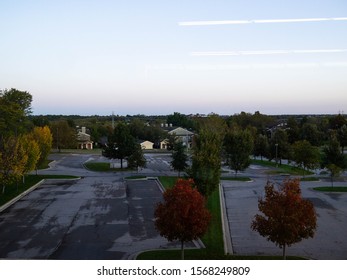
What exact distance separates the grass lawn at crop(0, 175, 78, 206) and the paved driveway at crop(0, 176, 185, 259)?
2.35 feet

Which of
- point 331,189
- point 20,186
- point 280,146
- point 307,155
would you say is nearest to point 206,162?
point 331,189

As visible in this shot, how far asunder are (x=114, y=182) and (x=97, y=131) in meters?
43.6

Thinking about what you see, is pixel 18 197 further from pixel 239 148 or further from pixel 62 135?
pixel 62 135

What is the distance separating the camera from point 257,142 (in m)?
44.3

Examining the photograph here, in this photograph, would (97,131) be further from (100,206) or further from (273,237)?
(273,237)

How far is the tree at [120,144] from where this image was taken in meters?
35.1

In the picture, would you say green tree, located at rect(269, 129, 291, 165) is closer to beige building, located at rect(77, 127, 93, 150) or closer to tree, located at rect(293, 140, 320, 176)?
tree, located at rect(293, 140, 320, 176)

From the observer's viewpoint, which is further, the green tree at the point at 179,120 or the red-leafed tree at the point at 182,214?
the green tree at the point at 179,120

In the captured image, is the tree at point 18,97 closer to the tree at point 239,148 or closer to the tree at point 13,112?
the tree at point 13,112

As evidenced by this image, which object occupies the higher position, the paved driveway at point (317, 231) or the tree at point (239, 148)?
the tree at point (239, 148)

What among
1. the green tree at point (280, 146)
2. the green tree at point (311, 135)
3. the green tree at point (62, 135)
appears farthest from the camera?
the green tree at point (311, 135)

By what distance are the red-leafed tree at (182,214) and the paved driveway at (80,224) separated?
2.09m

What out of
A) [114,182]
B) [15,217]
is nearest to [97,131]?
[114,182]

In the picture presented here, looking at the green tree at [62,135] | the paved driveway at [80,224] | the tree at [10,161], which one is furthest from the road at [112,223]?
the green tree at [62,135]
